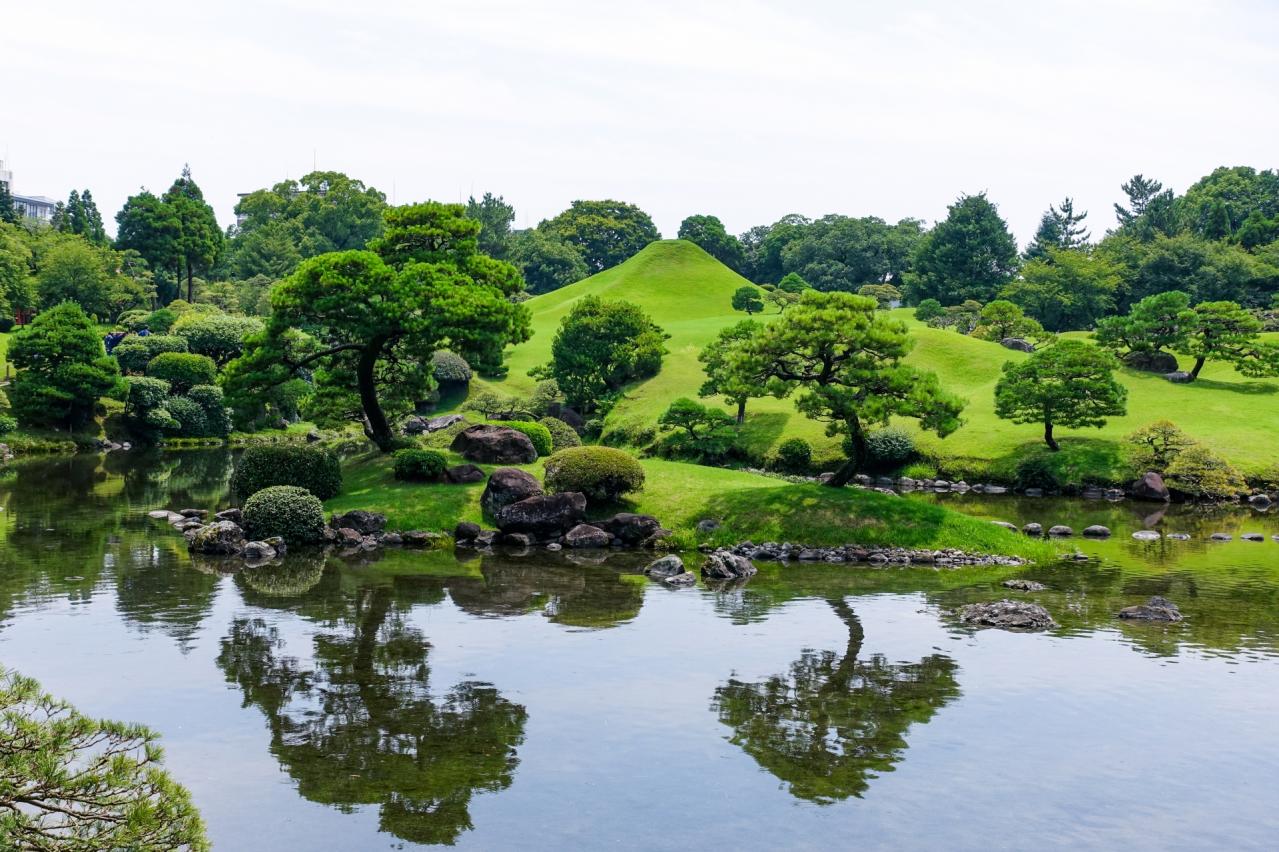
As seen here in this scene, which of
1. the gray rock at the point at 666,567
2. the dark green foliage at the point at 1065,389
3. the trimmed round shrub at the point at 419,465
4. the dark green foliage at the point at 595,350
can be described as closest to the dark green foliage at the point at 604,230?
the dark green foliage at the point at 595,350

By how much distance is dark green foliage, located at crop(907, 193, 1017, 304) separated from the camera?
385 feet

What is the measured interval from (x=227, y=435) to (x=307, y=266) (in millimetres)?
45154

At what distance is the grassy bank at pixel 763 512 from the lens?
36.9m

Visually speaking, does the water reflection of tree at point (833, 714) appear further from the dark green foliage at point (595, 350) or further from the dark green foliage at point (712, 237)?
the dark green foliage at point (712, 237)

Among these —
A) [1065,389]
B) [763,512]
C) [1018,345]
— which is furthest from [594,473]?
[1018,345]

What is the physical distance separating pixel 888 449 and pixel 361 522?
1340 inches

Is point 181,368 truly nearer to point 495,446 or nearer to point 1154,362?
point 495,446

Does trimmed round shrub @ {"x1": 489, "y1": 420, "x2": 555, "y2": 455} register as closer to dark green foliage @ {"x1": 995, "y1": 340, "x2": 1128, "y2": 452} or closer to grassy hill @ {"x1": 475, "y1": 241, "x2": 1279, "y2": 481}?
grassy hill @ {"x1": 475, "y1": 241, "x2": 1279, "y2": 481}

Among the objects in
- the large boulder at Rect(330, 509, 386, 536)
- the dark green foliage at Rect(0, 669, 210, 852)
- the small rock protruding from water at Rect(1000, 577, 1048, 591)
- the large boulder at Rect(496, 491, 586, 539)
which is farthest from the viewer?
the large boulder at Rect(496, 491, 586, 539)

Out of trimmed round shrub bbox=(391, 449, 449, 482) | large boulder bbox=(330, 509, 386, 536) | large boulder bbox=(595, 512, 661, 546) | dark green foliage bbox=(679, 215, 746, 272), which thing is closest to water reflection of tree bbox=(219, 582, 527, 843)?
large boulder bbox=(330, 509, 386, 536)

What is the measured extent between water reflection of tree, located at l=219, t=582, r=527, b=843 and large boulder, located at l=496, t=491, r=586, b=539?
1248 cm

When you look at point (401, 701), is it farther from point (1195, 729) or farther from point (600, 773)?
point (1195, 729)

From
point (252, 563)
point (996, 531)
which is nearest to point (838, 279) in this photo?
point (996, 531)

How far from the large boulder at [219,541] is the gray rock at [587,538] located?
38.3ft
